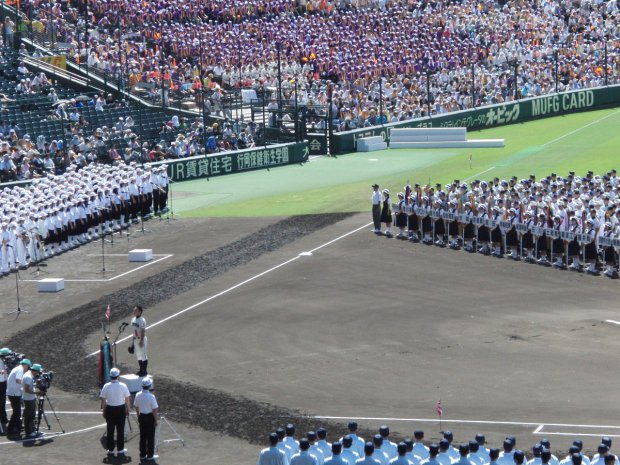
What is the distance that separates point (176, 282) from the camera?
4019 centimetres

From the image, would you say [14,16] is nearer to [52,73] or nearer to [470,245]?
[52,73]

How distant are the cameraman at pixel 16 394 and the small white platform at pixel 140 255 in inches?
630

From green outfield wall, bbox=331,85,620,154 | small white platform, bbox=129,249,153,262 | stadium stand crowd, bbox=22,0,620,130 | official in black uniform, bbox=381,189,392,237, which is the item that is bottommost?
small white platform, bbox=129,249,153,262

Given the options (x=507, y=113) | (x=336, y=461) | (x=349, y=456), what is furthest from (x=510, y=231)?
(x=507, y=113)

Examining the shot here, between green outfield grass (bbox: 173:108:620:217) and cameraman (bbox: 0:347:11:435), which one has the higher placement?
green outfield grass (bbox: 173:108:620:217)

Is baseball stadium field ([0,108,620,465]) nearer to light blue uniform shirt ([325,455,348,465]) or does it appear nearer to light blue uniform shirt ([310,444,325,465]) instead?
light blue uniform shirt ([310,444,325,465])

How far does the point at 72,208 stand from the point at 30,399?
19.8 metres

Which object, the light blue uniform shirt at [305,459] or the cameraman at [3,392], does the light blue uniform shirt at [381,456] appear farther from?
the cameraman at [3,392]

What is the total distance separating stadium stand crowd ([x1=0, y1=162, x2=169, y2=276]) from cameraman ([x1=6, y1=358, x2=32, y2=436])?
15.7 metres

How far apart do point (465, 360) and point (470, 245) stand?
12251 millimetres

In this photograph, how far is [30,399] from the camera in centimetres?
2661

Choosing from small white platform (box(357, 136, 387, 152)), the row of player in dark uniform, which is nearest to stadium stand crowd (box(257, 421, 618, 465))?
the row of player in dark uniform

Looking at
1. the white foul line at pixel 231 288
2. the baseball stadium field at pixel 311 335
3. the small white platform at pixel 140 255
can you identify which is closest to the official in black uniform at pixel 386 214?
the baseball stadium field at pixel 311 335

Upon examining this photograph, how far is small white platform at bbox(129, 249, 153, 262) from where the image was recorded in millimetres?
43281
